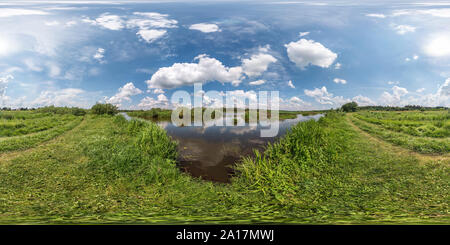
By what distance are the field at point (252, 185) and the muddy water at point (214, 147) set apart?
42cm

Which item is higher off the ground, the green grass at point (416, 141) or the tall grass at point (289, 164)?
the green grass at point (416, 141)

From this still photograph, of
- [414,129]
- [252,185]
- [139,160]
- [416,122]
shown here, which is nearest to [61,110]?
[139,160]

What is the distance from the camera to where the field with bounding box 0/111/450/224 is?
1719mm

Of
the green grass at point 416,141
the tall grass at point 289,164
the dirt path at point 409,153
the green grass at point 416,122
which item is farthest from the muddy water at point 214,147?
the green grass at point 416,122

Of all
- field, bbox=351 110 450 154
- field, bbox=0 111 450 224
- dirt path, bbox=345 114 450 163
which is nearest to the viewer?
field, bbox=0 111 450 224

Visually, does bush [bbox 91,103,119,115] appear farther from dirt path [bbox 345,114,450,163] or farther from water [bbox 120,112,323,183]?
dirt path [bbox 345,114,450,163]

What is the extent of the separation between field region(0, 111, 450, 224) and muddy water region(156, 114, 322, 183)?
1.39 ft

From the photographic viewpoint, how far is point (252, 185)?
256 centimetres

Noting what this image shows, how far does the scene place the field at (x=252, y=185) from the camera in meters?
1.72

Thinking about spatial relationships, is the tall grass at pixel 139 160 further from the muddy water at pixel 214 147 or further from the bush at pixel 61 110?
the bush at pixel 61 110

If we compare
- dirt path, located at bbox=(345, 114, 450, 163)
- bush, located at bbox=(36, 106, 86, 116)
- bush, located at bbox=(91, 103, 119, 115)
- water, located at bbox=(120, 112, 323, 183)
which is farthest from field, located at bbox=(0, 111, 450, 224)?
bush, located at bbox=(91, 103, 119, 115)

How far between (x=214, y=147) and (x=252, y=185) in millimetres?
2332

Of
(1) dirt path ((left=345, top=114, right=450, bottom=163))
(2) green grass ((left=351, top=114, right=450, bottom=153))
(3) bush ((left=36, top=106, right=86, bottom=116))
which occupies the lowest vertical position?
(1) dirt path ((left=345, top=114, right=450, bottom=163))
